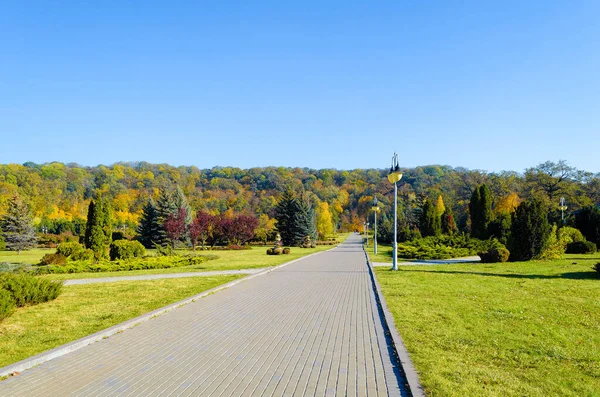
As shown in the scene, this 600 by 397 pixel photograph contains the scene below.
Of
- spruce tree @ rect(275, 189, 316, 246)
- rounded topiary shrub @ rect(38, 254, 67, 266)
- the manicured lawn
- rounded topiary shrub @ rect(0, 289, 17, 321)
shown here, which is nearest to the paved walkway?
the manicured lawn

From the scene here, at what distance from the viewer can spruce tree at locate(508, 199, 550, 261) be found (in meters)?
20.4

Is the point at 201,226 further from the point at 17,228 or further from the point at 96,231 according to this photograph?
the point at 17,228

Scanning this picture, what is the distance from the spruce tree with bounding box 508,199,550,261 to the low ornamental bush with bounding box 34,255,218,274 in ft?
58.7

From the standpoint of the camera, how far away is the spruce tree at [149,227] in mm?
47578

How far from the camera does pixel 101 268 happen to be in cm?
1988

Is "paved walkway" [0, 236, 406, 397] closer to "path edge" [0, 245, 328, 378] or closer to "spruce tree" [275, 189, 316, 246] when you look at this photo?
"path edge" [0, 245, 328, 378]

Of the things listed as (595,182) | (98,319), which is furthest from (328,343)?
(595,182)

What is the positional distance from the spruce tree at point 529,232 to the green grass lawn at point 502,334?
7.80 meters

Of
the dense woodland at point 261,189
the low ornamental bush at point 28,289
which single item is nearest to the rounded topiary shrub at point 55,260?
the dense woodland at point 261,189

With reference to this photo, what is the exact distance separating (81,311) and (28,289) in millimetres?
1703

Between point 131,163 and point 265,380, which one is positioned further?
point 131,163

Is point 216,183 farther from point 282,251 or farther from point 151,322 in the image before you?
point 151,322

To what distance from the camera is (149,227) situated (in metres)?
48.9

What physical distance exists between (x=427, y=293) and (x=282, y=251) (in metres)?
23.1
